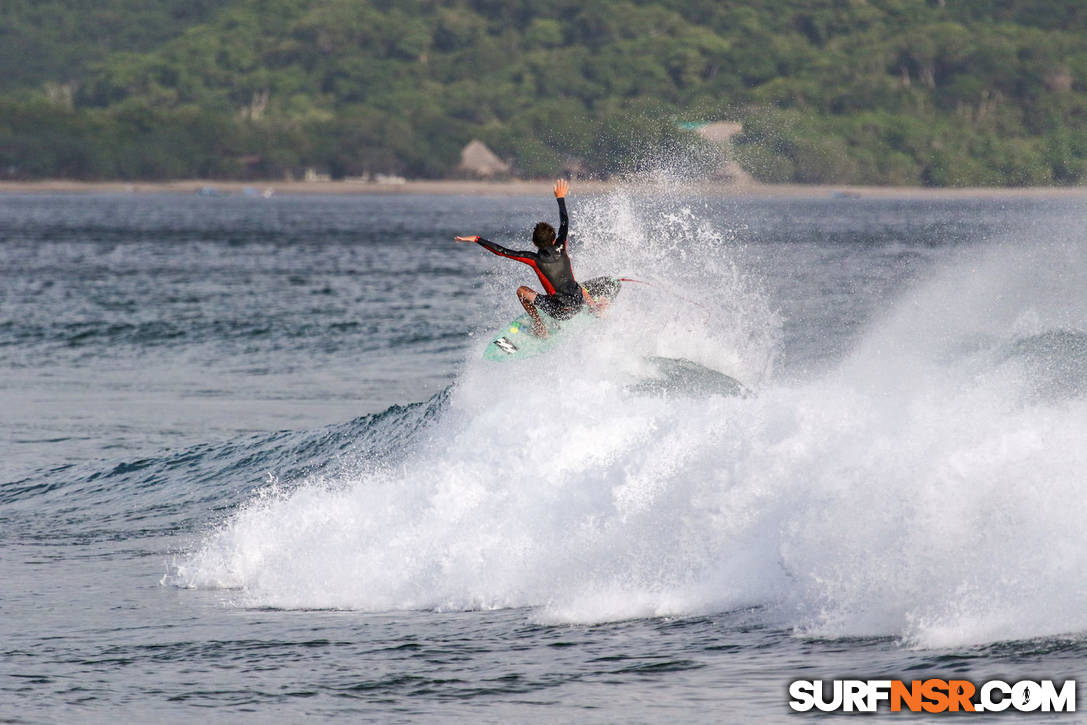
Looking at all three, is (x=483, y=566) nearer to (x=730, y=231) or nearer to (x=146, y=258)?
(x=146, y=258)

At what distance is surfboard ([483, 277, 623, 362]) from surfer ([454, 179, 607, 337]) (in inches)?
3.1

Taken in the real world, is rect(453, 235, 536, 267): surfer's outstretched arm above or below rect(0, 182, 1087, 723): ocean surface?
above

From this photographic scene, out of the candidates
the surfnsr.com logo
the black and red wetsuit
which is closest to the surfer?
the black and red wetsuit

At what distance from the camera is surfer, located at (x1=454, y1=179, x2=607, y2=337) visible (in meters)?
16.7

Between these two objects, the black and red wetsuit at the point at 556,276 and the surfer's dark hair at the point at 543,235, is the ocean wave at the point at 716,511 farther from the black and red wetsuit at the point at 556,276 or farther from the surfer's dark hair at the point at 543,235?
the surfer's dark hair at the point at 543,235

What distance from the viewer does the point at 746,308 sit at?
69.1ft

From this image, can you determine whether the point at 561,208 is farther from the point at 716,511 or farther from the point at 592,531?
the point at 716,511

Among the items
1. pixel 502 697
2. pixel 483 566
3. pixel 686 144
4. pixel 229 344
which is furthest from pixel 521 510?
pixel 686 144

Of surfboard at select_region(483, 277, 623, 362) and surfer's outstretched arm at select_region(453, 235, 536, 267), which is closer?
surfer's outstretched arm at select_region(453, 235, 536, 267)

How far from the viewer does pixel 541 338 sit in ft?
58.6

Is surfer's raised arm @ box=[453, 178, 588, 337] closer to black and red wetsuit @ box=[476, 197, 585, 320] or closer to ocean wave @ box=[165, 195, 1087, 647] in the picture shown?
black and red wetsuit @ box=[476, 197, 585, 320]

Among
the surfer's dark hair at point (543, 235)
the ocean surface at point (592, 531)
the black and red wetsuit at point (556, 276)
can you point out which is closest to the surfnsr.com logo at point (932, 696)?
the ocean surface at point (592, 531)

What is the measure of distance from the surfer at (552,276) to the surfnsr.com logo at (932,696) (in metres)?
7.58

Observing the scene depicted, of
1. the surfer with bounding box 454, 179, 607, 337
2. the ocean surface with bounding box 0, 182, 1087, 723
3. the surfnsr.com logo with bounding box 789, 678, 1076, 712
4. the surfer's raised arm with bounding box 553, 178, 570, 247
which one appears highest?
the surfer's raised arm with bounding box 553, 178, 570, 247
